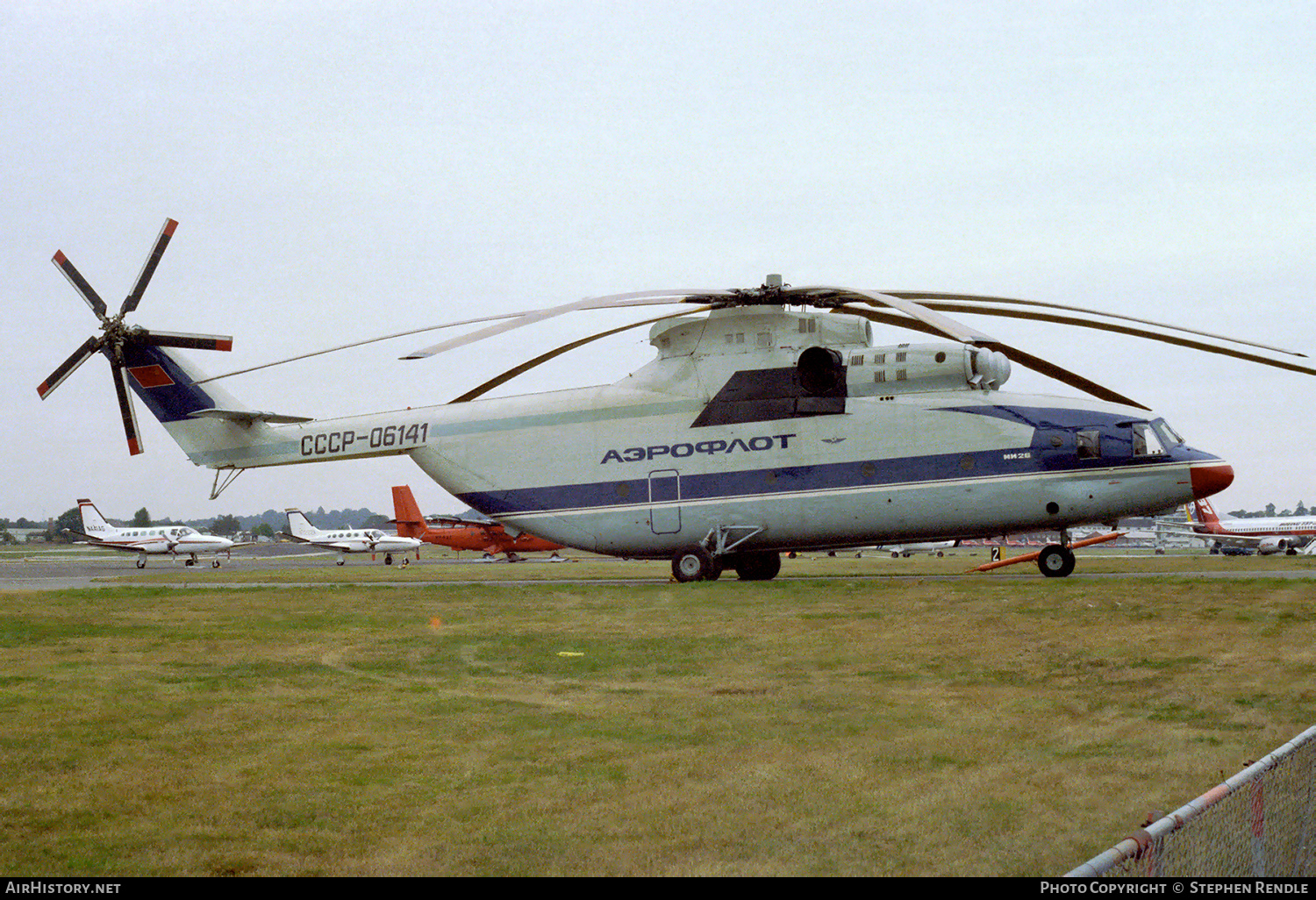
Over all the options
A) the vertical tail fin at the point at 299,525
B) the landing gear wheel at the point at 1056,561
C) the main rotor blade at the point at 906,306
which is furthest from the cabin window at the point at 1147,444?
the vertical tail fin at the point at 299,525

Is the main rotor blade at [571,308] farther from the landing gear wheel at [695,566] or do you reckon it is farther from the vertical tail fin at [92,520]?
A: the vertical tail fin at [92,520]


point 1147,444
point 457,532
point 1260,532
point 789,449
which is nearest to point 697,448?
point 789,449

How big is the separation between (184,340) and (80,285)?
361 centimetres

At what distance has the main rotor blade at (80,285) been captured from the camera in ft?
104

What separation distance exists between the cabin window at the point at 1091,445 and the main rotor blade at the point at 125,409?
27.3 m

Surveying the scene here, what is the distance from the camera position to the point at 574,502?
28.5 m

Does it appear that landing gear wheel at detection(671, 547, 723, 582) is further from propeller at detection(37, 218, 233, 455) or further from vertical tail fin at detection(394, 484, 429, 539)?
vertical tail fin at detection(394, 484, 429, 539)

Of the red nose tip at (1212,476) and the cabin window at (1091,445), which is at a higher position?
the cabin window at (1091,445)

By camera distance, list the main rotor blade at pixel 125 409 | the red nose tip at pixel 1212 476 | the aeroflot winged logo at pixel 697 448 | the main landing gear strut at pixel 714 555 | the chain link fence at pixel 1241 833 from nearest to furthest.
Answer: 1. the chain link fence at pixel 1241 833
2. the red nose tip at pixel 1212 476
3. the aeroflot winged logo at pixel 697 448
4. the main landing gear strut at pixel 714 555
5. the main rotor blade at pixel 125 409

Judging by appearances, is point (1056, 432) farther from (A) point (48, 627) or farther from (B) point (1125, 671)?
(A) point (48, 627)

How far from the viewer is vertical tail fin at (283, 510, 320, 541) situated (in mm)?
→ 82312

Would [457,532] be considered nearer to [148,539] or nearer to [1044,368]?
[148,539]

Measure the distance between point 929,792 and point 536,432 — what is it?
867 inches

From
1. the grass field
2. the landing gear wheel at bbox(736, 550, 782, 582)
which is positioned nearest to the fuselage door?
the landing gear wheel at bbox(736, 550, 782, 582)
